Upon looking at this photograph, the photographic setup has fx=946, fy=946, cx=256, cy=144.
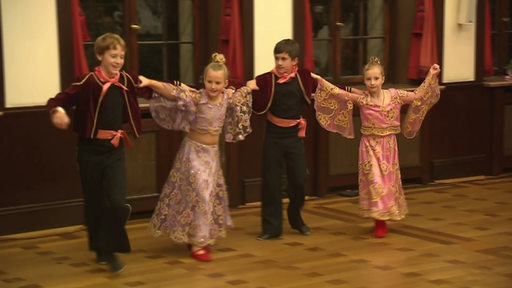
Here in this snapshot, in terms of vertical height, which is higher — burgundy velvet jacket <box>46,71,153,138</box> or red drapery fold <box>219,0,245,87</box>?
red drapery fold <box>219,0,245,87</box>

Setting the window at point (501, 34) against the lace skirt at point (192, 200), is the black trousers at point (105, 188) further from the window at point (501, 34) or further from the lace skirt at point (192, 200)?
the window at point (501, 34)

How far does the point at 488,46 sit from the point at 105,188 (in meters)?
4.58

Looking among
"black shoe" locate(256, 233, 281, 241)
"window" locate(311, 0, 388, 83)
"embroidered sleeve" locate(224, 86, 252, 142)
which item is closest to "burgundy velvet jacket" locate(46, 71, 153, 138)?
"embroidered sleeve" locate(224, 86, 252, 142)

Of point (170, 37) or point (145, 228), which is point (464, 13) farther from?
point (145, 228)

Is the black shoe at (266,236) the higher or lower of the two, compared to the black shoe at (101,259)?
lower

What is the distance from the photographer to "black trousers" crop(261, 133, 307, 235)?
6.10 meters

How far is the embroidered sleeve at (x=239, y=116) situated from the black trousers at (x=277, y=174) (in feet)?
0.95

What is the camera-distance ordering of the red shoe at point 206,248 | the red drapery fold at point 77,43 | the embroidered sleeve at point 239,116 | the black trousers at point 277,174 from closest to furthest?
the red shoe at point 206,248 < the embroidered sleeve at point 239,116 < the black trousers at point 277,174 < the red drapery fold at point 77,43

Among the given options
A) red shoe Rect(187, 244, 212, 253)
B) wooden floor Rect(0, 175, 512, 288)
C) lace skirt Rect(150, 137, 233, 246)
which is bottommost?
wooden floor Rect(0, 175, 512, 288)

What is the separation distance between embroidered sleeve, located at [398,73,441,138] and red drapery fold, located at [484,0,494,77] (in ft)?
7.62

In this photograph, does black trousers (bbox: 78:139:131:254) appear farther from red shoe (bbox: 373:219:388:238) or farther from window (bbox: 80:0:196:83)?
red shoe (bbox: 373:219:388:238)

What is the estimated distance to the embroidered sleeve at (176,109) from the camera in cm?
558

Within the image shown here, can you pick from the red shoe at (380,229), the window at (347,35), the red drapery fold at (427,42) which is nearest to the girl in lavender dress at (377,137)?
the red shoe at (380,229)

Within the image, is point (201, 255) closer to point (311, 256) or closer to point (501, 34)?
point (311, 256)
